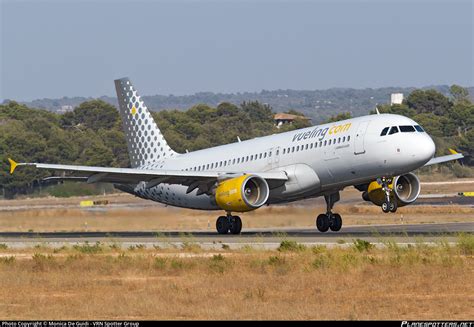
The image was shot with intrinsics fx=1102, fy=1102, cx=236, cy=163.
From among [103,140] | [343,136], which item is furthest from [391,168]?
[103,140]

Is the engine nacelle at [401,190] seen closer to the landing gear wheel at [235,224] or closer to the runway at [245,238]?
the runway at [245,238]

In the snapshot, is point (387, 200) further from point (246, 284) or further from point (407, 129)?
point (246, 284)

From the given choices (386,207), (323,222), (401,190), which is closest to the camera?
(386,207)

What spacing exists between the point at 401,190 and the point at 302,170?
4.78 meters

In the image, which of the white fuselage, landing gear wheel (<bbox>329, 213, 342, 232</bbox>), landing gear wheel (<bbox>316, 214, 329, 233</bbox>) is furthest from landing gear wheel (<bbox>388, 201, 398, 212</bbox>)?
landing gear wheel (<bbox>316, 214, 329, 233</bbox>)

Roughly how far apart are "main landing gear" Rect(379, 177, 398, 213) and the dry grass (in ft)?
21.9

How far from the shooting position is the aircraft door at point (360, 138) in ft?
140

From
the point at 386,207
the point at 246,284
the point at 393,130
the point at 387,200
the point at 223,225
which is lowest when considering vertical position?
the point at 223,225

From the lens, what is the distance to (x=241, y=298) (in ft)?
80.9

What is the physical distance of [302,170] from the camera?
44.9 meters

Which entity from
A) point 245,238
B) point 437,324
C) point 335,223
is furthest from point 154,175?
point 437,324

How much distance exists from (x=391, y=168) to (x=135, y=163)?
58.8ft

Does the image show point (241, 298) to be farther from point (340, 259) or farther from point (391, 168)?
point (391, 168)

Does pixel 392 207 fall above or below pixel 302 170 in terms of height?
below
